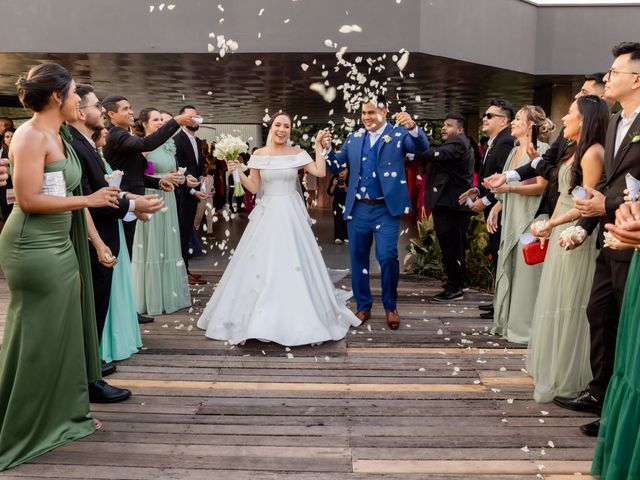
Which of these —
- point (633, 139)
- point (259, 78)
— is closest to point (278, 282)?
point (633, 139)

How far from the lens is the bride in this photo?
530cm

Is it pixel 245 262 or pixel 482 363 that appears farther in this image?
pixel 245 262

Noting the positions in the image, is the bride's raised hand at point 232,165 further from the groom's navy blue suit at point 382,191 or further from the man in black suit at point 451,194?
the man in black suit at point 451,194

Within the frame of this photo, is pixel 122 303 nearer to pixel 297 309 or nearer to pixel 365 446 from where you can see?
pixel 297 309

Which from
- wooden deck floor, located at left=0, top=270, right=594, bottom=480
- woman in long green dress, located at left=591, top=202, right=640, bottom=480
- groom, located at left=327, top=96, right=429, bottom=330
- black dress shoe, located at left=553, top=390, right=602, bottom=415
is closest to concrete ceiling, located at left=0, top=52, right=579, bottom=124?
groom, located at left=327, top=96, right=429, bottom=330

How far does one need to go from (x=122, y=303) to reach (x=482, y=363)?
2.92 m

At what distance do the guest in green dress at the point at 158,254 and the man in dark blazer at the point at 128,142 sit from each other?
28.1 inches

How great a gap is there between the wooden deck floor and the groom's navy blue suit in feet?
2.51

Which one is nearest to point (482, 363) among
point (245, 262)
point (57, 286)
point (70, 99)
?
point (245, 262)

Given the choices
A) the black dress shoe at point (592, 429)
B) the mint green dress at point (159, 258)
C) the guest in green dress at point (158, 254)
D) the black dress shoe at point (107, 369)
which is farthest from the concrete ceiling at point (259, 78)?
the black dress shoe at point (592, 429)

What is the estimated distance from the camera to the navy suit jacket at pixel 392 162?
579 centimetres

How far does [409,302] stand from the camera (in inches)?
280

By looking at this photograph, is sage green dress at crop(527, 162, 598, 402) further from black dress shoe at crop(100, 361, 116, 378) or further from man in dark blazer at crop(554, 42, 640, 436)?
black dress shoe at crop(100, 361, 116, 378)

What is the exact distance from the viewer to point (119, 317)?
194 inches
